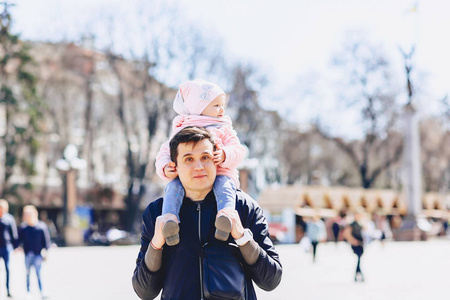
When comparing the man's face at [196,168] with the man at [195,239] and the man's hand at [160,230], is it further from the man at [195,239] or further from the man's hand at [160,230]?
the man's hand at [160,230]

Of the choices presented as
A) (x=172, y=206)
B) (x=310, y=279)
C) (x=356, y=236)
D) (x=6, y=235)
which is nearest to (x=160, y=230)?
(x=172, y=206)

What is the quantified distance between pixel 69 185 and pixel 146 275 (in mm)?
34892

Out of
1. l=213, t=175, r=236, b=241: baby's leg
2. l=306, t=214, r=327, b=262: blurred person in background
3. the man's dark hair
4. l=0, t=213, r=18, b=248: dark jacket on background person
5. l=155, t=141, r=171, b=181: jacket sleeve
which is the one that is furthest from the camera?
l=306, t=214, r=327, b=262: blurred person in background

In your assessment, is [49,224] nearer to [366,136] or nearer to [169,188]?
[366,136]

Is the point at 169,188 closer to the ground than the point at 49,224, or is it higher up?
higher up

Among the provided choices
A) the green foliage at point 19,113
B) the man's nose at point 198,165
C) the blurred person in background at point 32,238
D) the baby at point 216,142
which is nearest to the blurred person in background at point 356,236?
the blurred person in background at point 32,238

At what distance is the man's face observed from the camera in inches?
129

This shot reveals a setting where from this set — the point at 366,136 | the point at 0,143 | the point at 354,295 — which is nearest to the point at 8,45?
the point at 0,143

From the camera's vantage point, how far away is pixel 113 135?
54469mm

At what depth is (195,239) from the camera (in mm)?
3205

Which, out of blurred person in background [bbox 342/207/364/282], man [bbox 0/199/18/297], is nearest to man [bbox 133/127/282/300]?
man [bbox 0/199/18/297]

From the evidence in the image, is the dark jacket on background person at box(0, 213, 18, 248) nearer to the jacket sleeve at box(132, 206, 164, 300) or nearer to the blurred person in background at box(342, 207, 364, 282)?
the blurred person in background at box(342, 207, 364, 282)

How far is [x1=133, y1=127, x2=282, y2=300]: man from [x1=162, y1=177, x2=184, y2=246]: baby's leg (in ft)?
0.14

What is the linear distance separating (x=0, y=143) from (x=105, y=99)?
9.95 m
